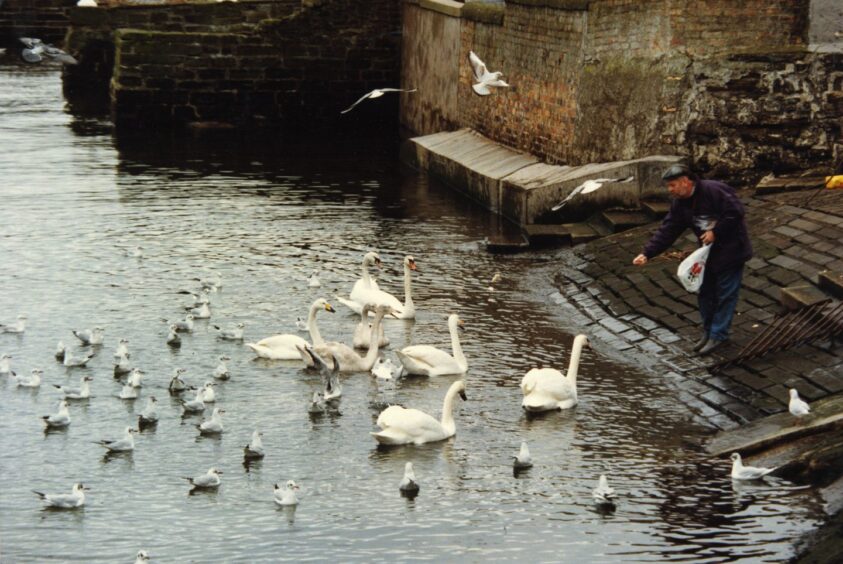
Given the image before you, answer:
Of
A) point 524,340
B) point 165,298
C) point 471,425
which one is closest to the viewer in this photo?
point 471,425

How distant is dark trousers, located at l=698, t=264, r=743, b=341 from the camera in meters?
14.4

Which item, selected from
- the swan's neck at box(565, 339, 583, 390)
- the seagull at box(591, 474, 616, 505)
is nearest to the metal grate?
the swan's neck at box(565, 339, 583, 390)

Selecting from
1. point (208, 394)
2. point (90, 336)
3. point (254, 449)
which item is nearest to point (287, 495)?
point (254, 449)

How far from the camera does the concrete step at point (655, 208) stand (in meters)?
19.8

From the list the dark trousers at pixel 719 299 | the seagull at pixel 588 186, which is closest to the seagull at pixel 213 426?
the dark trousers at pixel 719 299

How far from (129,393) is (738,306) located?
608 cm

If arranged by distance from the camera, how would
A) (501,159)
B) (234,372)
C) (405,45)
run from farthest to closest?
(405,45) < (501,159) < (234,372)

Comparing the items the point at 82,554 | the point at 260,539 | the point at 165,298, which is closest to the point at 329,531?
the point at 260,539

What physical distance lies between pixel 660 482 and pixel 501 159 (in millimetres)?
13106

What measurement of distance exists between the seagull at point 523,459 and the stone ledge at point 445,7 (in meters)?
16.9

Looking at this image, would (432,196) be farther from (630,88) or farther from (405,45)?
(405,45)

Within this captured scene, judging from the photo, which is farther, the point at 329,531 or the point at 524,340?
the point at 524,340

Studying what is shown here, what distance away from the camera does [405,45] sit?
112 ft

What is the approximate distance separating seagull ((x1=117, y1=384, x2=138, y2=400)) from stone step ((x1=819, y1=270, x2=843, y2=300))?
Answer: 6469 millimetres
